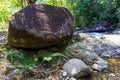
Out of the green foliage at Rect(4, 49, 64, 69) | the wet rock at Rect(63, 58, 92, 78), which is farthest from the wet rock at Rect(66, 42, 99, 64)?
the wet rock at Rect(63, 58, 92, 78)

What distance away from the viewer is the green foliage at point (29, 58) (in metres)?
4.17

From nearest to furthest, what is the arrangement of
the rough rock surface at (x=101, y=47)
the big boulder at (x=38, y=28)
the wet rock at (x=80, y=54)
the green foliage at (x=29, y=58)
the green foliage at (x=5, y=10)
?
the green foliage at (x=29, y=58), the big boulder at (x=38, y=28), the wet rock at (x=80, y=54), the rough rock surface at (x=101, y=47), the green foliage at (x=5, y=10)

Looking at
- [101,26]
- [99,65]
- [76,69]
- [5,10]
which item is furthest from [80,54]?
[5,10]

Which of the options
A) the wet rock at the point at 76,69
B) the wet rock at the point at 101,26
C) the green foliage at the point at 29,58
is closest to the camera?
the wet rock at the point at 76,69

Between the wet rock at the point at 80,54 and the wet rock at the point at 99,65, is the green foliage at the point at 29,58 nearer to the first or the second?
the wet rock at the point at 80,54

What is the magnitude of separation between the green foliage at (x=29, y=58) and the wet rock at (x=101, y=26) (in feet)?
22.6

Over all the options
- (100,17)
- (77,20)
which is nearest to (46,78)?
(100,17)

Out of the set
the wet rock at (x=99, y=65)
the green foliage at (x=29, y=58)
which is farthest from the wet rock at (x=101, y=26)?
the green foliage at (x=29, y=58)

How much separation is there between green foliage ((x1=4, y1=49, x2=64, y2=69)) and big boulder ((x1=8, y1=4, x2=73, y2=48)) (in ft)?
0.74

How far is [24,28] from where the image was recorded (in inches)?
171

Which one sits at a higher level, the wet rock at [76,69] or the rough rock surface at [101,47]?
the wet rock at [76,69]

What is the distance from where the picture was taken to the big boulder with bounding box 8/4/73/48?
4.38 meters

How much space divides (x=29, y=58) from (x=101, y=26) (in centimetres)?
751

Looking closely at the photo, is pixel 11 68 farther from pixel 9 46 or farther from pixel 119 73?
pixel 119 73
